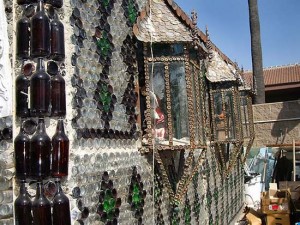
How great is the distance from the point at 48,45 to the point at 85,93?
610 mm

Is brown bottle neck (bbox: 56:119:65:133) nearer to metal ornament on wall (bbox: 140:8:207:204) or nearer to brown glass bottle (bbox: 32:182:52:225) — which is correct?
brown glass bottle (bbox: 32:182:52:225)

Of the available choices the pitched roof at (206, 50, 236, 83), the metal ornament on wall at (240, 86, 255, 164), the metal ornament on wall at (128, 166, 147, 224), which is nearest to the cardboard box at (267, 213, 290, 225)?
the metal ornament on wall at (240, 86, 255, 164)

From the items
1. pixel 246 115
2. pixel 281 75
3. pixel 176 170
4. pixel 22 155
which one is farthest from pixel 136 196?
pixel 281 75

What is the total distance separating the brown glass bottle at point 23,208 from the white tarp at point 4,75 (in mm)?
544

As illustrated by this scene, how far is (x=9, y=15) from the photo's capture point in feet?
9.93

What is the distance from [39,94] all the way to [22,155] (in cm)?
44

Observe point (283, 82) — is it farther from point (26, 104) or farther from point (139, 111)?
point (26, 104)

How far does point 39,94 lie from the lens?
2.81 meters

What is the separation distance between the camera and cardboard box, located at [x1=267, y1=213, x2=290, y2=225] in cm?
781

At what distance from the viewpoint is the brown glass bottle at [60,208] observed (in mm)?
2767

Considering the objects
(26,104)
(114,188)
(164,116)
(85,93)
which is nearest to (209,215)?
(164,116)

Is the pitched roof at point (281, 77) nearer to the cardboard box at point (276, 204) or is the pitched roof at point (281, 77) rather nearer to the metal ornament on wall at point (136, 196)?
the cardboard box at point (276, 204)

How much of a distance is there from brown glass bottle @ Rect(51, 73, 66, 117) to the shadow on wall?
12.7 metres

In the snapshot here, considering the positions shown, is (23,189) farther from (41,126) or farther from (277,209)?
(277,209)
